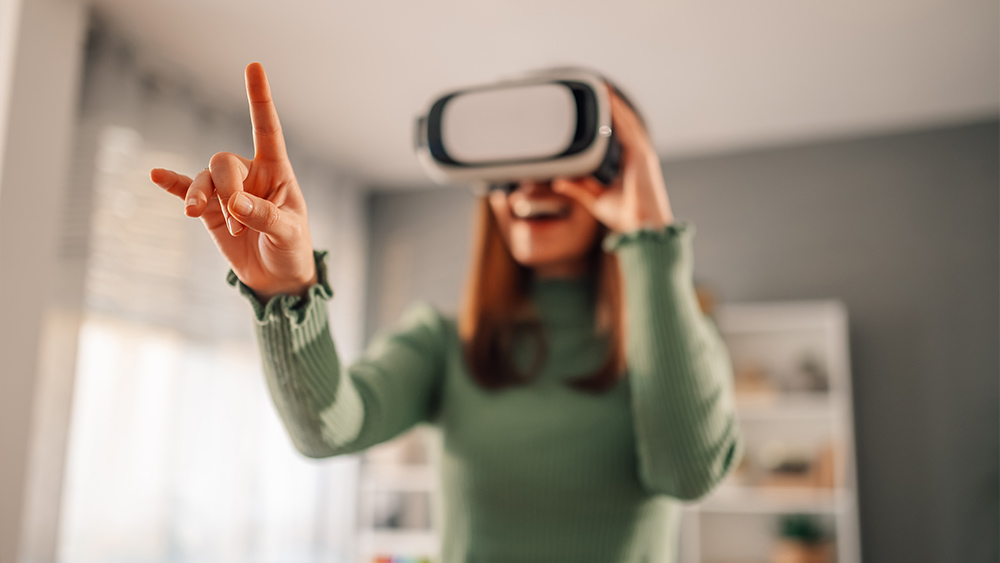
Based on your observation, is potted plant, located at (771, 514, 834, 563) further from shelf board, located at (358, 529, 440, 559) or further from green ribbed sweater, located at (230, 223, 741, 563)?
green ribbed sweater, located at (230, 223, 741, 563)

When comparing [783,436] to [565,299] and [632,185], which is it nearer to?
[565,299]

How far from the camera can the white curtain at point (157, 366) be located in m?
1.83

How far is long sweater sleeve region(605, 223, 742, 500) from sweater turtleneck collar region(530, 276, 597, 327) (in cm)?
11

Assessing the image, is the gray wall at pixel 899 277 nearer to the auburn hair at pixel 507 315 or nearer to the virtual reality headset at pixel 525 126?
the auburn hair at pixel 507 315

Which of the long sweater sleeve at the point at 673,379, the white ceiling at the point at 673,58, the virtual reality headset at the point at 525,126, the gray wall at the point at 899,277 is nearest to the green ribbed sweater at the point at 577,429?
the long sweater sleeve at the point at 673,379

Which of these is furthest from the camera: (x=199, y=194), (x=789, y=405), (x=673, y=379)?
(x=789, y=405)

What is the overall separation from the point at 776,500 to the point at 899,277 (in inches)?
32.4

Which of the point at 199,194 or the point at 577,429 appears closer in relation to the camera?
the point at 199,194

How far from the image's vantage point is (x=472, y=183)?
1.74 feet

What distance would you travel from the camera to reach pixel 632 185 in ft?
1.86

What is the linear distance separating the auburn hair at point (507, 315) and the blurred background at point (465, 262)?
0.72 meters

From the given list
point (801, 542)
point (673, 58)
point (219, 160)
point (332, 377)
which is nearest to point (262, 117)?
point (219, 160)

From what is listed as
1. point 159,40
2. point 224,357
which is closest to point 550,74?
point 159,40

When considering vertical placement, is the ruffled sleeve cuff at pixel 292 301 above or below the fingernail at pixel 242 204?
below
